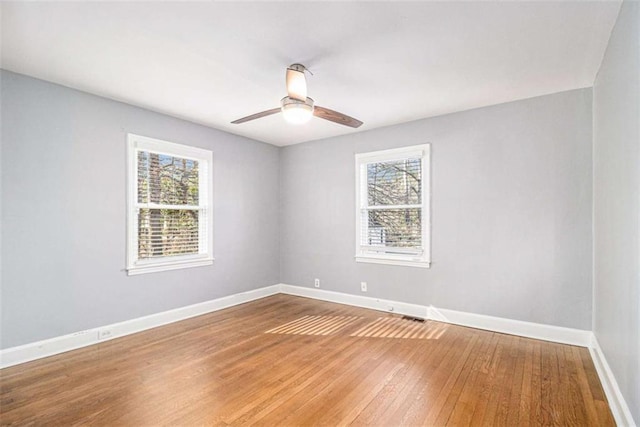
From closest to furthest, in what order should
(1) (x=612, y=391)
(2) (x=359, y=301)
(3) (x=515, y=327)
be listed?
(1) (x=612, y=391), (3) (x=515, y=327), (2) (x=359, y=301)

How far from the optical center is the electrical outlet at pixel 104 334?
11.0 ft

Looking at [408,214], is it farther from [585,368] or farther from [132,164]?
[132,164]

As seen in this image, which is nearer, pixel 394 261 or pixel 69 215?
pixel 69 215

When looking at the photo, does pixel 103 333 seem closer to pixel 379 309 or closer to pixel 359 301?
pixel 359 301

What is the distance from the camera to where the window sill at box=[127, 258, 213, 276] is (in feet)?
12.1

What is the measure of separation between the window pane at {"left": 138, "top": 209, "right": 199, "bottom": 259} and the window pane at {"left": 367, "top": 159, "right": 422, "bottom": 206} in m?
2.56

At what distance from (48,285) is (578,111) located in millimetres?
5491

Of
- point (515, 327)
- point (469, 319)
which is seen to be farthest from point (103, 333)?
point (515, 327)

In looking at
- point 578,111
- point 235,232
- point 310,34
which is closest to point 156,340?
point 235,232

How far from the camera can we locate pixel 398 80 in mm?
3041

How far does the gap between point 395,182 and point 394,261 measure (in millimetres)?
1109

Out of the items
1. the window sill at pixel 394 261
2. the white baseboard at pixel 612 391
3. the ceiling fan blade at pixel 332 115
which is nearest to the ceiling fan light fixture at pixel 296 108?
the ceiling fan blade at pixel 332 115

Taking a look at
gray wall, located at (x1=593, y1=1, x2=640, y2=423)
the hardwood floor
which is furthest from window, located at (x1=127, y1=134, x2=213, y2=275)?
gray wall, located at (x1=593, y1=1, x2=640, y2=423)

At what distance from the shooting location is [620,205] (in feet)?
6.83
